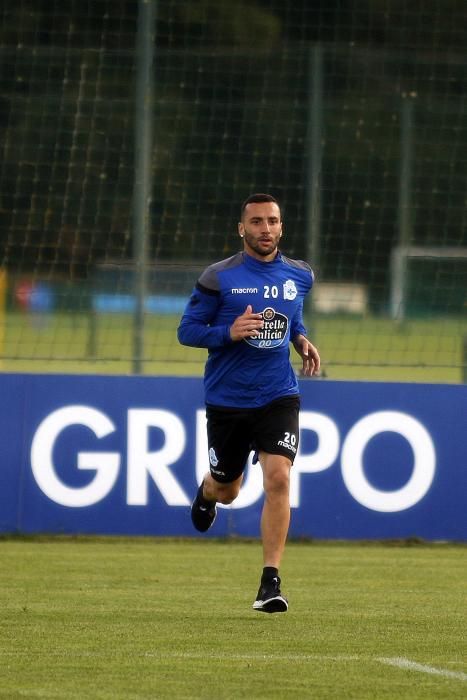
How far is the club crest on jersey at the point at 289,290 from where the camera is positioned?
8.55m

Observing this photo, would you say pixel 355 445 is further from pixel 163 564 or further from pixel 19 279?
pixel 19 279

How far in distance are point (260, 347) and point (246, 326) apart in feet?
1.27

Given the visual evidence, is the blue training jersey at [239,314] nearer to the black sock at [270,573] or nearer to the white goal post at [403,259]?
the black sock at [270,573]

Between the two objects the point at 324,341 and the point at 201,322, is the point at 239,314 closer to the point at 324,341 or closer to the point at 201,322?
the point at 201,322

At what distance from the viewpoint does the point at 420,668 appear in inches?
262

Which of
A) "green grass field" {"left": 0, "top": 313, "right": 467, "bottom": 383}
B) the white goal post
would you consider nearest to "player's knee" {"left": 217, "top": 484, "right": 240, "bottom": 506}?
"green grass field" {"left": 0, "top": 313, "right": 467, "bottom": 383}

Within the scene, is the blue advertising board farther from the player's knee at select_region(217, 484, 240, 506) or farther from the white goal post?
the player's knee at select_region(217, 484, 240, 506)

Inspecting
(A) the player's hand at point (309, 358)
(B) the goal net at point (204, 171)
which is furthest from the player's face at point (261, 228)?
(B) the goal net at point (204, 171)

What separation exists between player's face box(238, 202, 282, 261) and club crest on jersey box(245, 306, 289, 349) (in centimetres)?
30

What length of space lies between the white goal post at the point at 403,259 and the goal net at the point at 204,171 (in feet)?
0.11

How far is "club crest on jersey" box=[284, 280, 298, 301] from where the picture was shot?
28.1ft

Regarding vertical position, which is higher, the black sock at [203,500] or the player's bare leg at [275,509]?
the player's bare leg at [275,509]

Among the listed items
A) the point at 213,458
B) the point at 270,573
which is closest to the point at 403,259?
the point at 213,458

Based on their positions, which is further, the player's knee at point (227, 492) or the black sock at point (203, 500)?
the black sock at point (203, 500)
